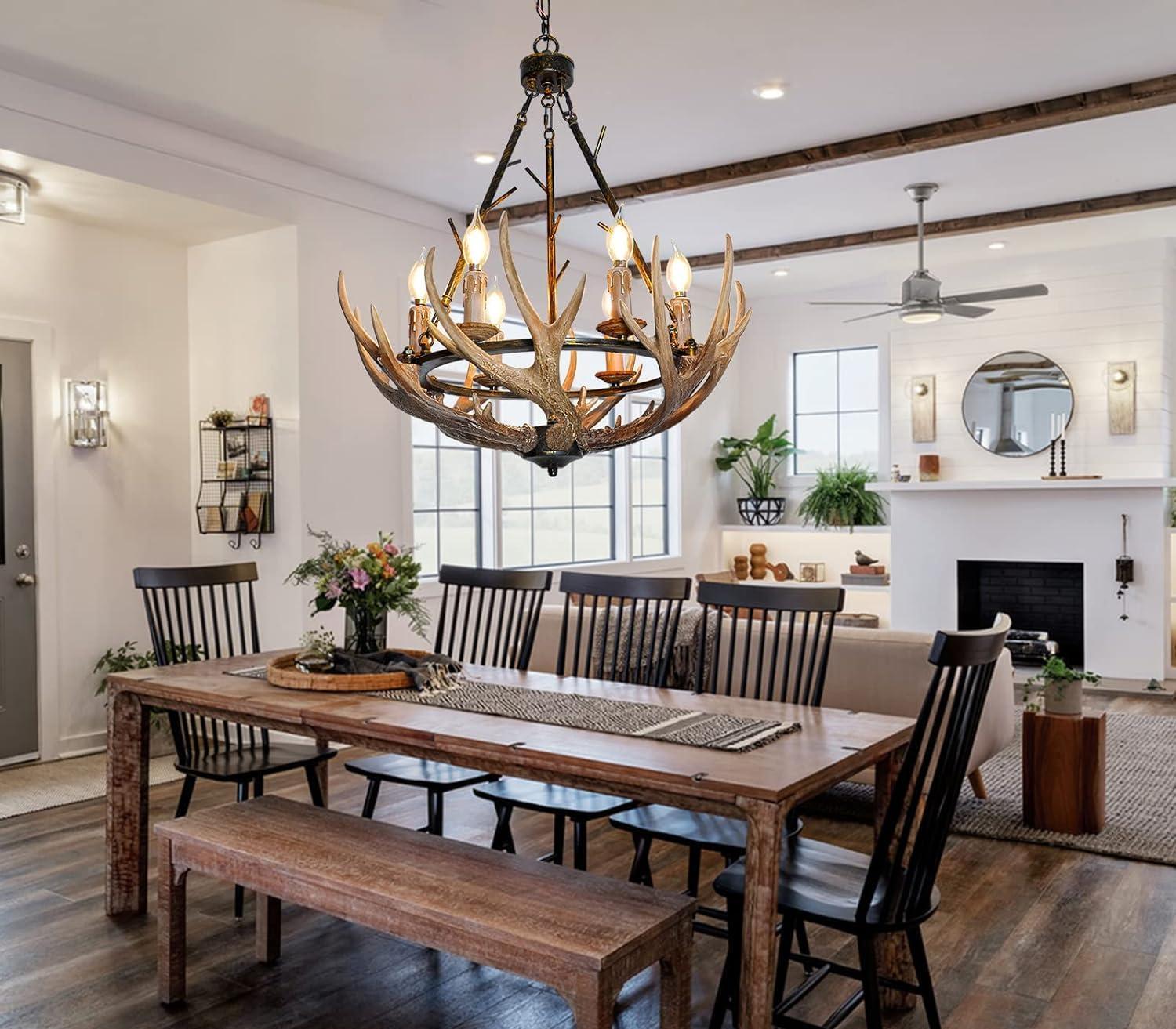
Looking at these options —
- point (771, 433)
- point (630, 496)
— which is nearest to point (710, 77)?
point (630, 496)

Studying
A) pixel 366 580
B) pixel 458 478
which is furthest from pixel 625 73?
pixel 458 478

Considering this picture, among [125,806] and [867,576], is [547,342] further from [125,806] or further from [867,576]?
[867,576]

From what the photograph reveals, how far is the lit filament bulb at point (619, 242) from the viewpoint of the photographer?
2457 mm

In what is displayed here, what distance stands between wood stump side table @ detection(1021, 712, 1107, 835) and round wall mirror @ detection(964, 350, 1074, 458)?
4148 mm

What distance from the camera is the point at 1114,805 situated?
14.6 ft

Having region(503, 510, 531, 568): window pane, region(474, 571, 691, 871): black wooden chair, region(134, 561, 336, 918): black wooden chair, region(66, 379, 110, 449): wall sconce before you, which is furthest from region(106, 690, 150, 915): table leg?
region(503, 510, 531, 568): window pane

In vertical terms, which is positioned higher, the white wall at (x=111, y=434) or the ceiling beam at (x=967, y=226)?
the ceiling beam at (x=967, y=226)

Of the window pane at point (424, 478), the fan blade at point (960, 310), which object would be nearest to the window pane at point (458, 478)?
the window pane at point (424, 478)

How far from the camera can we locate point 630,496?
331 inches

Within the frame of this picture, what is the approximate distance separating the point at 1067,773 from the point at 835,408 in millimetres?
5490

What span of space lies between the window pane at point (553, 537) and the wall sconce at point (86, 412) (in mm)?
3037

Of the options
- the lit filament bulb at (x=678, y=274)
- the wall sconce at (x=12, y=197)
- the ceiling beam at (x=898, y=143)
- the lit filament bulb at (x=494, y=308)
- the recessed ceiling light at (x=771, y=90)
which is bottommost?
the lit filament bulb at (x=494, y=308)

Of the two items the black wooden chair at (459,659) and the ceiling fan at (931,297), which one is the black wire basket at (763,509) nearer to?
the ceiling fan at (931,297)

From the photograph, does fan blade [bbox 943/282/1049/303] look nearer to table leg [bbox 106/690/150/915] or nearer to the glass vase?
the glass vase
